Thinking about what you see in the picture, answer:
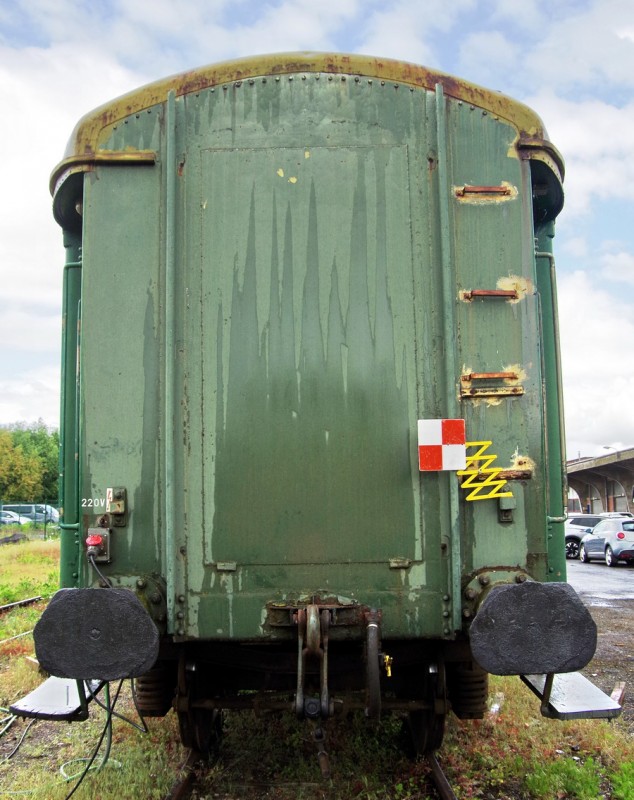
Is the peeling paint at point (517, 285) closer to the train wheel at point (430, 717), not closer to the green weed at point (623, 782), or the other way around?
the train wheel at point (430, 717)

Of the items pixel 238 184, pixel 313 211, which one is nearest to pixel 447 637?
pixel 313 211

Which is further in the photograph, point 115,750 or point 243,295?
point 115,750

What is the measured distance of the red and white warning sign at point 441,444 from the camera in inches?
134

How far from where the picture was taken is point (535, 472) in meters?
3.49

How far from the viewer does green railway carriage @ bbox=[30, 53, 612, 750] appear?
3.40 m

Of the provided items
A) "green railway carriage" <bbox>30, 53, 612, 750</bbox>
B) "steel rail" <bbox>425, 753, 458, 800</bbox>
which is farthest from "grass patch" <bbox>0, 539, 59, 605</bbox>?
"green railway carriage" <bbox>30, 53, 612, 750</bbox>

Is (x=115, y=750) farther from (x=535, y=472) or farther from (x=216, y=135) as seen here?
(x=216, y=135)

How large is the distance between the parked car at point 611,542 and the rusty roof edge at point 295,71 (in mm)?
20186

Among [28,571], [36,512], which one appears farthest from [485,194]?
[36,512]

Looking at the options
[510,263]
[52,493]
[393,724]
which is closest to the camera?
[510,263]

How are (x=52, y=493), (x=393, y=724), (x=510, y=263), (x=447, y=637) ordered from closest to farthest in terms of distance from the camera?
(x=447, y=637), (x=510, y=263), (x=393, y=724), (x=52, y=493)

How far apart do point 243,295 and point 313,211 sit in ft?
→ 1.80

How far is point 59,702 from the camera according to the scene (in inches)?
139

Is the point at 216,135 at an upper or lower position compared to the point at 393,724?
upper
